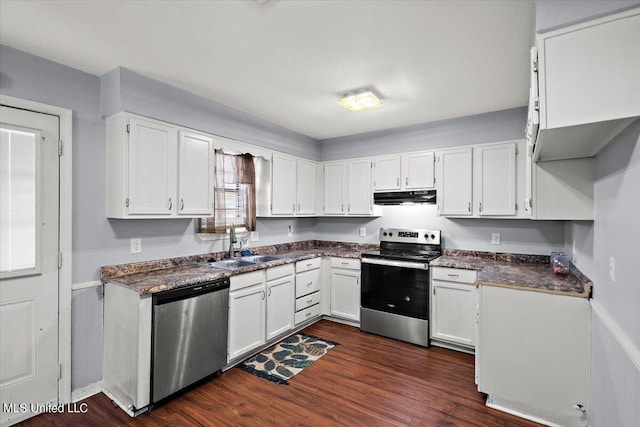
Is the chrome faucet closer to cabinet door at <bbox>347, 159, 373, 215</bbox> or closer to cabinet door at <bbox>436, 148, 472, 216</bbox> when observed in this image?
cabinet door at <bbox>347, 159, 373, 215</bbox>

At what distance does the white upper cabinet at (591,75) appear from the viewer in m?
1.26

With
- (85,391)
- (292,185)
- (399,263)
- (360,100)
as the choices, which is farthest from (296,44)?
(85,391)

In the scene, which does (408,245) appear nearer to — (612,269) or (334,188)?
(334,188)

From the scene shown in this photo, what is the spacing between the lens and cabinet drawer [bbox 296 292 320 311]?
377cm

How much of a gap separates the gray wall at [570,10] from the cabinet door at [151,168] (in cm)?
269

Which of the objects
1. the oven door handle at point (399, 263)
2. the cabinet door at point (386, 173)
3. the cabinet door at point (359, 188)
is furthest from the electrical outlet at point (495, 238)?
the cabinet door at point (359, 188)

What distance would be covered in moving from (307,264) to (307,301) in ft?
1.53

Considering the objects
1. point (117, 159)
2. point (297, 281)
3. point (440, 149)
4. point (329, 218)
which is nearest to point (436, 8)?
point (440, 149)

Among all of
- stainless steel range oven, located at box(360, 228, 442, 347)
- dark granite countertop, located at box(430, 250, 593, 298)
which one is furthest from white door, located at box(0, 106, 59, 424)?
dark granite countertop, located at box(430, 250, 593, 298)

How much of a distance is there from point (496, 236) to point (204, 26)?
348 cm

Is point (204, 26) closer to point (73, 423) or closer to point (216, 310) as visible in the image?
point (216, 310)

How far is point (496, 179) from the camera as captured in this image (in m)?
3.34

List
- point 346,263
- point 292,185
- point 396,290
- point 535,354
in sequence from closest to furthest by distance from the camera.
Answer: point 535,354, point 396,290, point 346,263, point 292,185

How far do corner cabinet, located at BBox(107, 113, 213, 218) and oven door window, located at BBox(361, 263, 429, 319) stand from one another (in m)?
2.07
